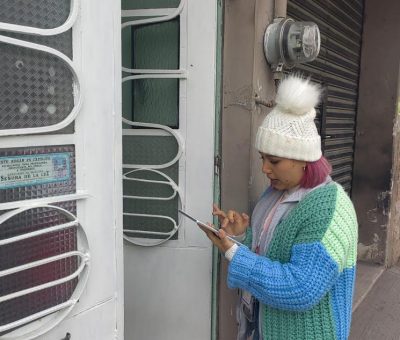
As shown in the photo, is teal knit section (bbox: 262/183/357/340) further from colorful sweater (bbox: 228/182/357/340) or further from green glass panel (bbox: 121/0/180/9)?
green glass panel (bbox: 121/0/180/9)

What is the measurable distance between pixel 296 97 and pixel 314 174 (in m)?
0.31

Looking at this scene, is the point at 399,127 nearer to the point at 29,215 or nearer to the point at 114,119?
the point at 114,119

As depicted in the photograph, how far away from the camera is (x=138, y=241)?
2.45 metres

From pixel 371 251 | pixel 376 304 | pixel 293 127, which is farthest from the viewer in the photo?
pixel 371 251

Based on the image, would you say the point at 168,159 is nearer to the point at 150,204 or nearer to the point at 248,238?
the point at 150,204

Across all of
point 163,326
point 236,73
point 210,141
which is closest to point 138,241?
point 163,326

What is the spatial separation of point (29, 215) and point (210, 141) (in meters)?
Answer: 1.13

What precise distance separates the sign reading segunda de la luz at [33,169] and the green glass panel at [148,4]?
1.18 m

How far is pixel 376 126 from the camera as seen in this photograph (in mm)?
5445

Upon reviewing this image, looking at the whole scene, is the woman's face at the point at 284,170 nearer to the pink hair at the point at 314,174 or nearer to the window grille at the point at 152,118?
the pink hair at the point at 314,174

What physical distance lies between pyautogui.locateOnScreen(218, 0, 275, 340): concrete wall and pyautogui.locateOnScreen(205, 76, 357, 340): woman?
516 mm

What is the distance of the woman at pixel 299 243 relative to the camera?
1641 mm

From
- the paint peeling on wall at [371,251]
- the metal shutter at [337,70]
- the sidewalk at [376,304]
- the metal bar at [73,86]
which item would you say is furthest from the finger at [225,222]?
the paint peeling on wall at [371,251]

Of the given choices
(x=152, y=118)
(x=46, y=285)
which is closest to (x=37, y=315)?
(x=46, y=285)
